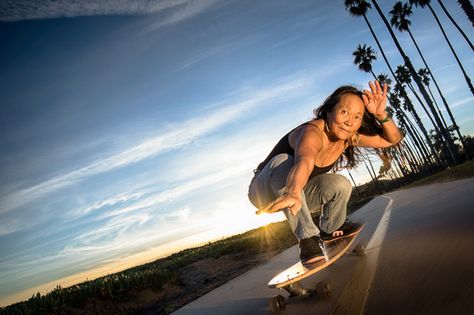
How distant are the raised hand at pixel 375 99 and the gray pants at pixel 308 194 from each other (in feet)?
3.24

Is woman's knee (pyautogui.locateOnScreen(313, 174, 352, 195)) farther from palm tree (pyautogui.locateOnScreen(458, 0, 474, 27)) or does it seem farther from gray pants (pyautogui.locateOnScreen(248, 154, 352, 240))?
palm tree (pyautogui.locateOnScreen(458, 0, 474, 27))

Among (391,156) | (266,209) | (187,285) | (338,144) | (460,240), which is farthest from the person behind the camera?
(187,285)

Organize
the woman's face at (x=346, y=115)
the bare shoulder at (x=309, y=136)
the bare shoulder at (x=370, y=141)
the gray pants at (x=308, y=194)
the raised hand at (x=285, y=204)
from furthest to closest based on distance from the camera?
the bare shoulder at (x=370, y=141) < the gray pants at (x=308, y=194) < the woman's face at (x=346, y=115) < the bare shoulder at (x=309, y=136) < the raised hand at (x=285, y=204)

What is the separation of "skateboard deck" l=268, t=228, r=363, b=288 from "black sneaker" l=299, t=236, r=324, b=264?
0.06 metres

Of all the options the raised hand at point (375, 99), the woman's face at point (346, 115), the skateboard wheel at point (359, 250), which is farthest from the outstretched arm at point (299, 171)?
the skateboard wheel at point (359, 250)

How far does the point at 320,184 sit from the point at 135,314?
5588 millimetres

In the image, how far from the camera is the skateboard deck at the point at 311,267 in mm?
3010

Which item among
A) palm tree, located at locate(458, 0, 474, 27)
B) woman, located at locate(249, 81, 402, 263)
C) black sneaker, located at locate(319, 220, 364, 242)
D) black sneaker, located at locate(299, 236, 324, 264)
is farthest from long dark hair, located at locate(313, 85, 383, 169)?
palm tree, located at locate(458, 0, 474, 27)

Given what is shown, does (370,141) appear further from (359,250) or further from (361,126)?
(359,250)

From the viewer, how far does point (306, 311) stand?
2672 millimetres

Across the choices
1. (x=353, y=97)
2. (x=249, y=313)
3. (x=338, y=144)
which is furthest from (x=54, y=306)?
(x=353, y=97)

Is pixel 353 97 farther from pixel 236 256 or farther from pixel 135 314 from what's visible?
pixel 236 256

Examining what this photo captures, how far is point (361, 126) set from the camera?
4.08 m

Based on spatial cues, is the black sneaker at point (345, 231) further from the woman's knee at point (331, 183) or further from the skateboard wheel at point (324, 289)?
the skateboard wheel at point (324, 289)
